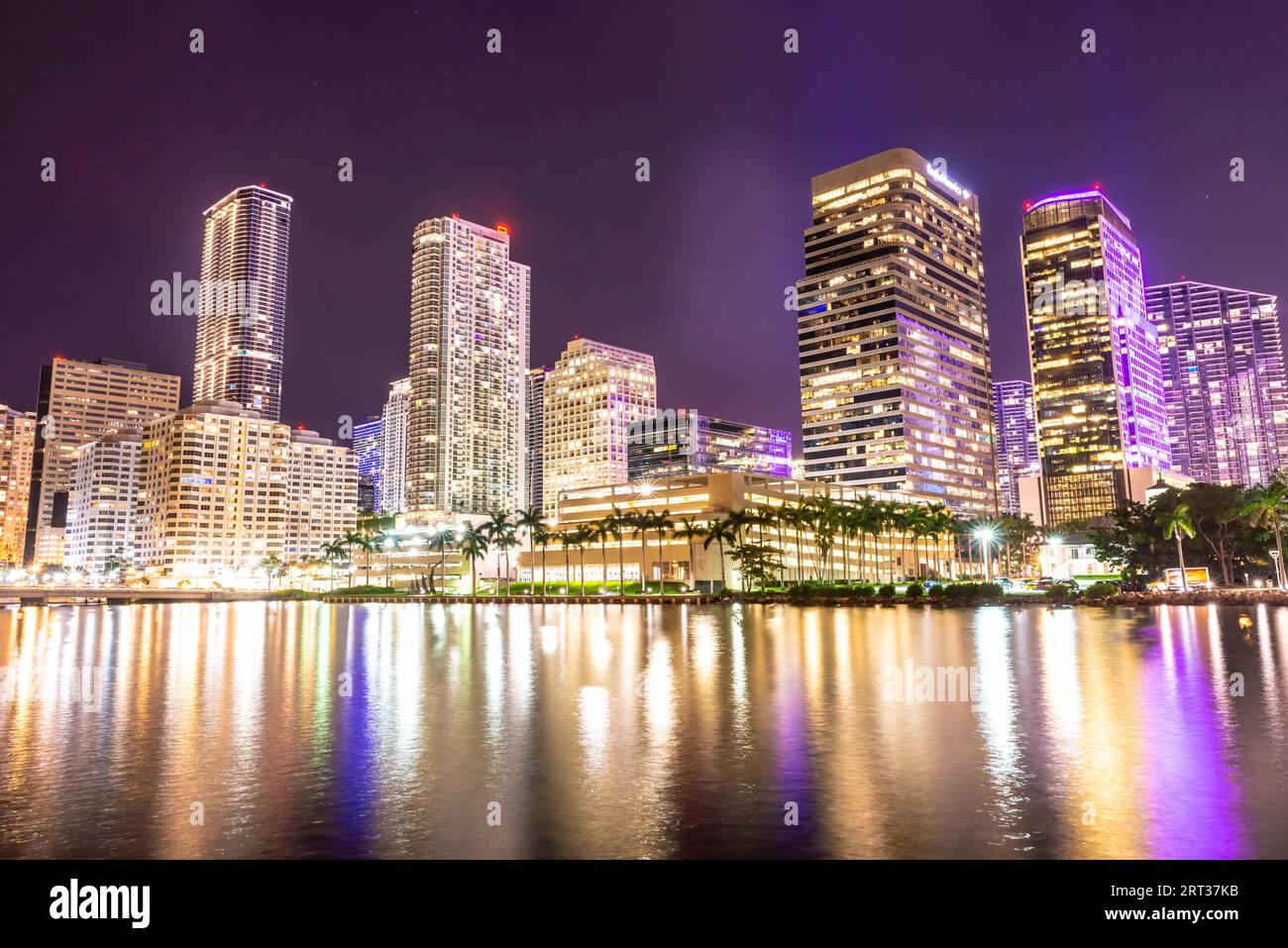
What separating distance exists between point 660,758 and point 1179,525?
126 meters

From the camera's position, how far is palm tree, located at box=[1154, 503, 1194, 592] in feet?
393

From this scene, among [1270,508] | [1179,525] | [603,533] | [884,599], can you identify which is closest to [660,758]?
[884,599]

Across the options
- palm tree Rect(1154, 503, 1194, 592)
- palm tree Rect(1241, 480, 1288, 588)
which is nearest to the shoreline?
palm tree Rect(1154, 503, 1194, 592)

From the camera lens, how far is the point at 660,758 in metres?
23.0

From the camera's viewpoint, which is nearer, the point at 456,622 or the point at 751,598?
the point at 456,622

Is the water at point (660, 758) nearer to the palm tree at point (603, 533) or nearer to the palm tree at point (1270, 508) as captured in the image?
the palm tree at point (1270, 508)

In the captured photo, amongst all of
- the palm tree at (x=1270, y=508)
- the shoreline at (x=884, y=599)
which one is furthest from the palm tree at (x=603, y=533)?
the palm tree at (x=1270, y=508)

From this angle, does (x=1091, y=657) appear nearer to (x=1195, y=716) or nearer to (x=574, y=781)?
(x=1195, y=716)

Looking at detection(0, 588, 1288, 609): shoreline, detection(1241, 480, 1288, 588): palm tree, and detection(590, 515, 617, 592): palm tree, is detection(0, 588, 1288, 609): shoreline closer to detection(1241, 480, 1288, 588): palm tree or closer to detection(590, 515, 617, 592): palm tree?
detection(1241, 480, 1288, 588): palm tree

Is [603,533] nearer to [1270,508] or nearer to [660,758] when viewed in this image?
[1270,508]
